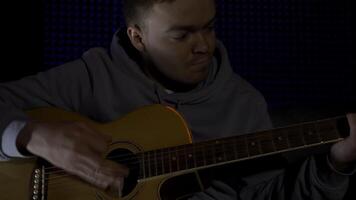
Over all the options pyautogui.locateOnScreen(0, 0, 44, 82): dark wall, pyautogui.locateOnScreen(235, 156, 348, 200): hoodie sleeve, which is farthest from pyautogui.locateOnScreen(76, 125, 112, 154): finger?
pyautogui.locateOnScreen(0, 0, 44, 82): dark wall

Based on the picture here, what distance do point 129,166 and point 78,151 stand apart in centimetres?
12

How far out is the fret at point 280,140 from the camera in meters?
1.06

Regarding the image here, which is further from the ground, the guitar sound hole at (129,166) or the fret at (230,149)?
the fret at (230,149)

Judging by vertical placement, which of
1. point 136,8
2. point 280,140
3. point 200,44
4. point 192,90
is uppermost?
point 136,8

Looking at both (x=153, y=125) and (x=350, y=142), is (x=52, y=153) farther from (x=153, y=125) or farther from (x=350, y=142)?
(x=350, y=142)

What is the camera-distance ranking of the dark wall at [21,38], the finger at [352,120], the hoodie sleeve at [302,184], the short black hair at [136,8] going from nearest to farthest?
the finger at [352,120], the hoodie sleeve at [302,184], the short black hair at [136,8], the dark wall at [21,38]

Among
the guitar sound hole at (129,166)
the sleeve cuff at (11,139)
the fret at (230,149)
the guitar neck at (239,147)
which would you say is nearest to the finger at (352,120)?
the guitar neck at (239,147)

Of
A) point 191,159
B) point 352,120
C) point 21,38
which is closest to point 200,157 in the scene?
point 191,159

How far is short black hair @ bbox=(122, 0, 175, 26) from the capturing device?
126 centimetres

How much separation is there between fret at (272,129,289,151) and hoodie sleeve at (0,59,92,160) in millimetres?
539

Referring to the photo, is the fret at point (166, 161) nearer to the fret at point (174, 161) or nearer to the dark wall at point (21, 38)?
the fret at point (174, 161)

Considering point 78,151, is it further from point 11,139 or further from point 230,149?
point 230,149

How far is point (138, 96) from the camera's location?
1323mm

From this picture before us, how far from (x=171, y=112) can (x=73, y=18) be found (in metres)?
0.73
